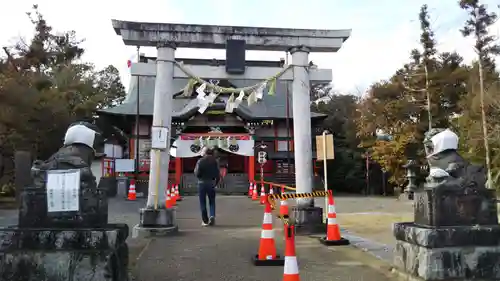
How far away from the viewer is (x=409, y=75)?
83.6 feet

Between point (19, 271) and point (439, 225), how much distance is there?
481cm

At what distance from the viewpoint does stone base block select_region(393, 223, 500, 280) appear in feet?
16.1

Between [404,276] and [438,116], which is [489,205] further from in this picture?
[438,116]

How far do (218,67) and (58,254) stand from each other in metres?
5.96

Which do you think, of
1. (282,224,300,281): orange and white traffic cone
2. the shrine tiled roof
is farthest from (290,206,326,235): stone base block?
the shrine tiled roof

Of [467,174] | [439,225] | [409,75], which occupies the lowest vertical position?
[439,225]

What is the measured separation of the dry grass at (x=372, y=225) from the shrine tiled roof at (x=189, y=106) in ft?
52.8

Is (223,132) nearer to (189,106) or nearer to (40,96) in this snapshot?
(189,106)

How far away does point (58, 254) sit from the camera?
188 inches

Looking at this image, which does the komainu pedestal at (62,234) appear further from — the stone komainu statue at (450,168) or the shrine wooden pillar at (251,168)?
the shrine wooden pillar at (251,168)

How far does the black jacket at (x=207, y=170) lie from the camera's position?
10492 millimetres

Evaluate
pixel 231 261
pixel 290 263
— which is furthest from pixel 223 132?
pixel 290 263

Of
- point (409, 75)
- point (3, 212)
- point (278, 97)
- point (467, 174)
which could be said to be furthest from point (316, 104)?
point (467, 174)

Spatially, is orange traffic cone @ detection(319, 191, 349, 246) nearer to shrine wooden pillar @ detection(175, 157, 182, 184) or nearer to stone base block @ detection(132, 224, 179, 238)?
stone base block @ detection(132, 224, 179, 238)
